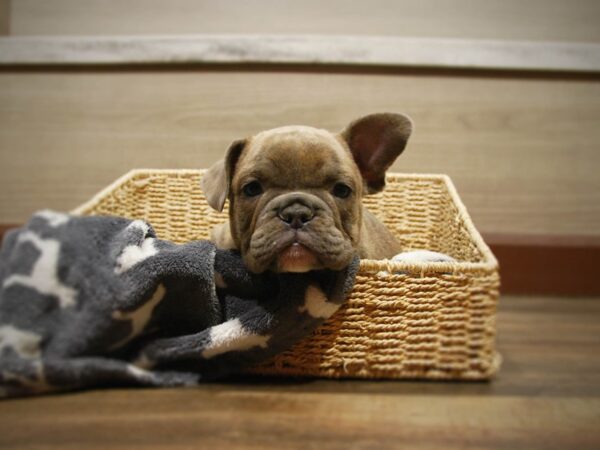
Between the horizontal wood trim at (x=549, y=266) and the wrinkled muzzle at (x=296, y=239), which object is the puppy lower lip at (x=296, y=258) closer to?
the wrinkled muzzle at (x=296, y=239)

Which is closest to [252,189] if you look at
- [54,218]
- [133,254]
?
[133,254]

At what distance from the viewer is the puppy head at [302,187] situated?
1.29m

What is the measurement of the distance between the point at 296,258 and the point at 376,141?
1.60ft

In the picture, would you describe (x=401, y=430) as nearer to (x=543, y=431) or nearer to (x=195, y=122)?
(x=543, y=431)

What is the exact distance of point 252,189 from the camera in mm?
1448

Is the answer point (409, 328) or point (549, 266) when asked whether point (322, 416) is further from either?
point (549, 266)

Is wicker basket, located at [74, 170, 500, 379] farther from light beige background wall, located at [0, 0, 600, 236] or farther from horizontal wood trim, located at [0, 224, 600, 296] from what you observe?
light beige background wall, located at [0, 0, 600, 236]

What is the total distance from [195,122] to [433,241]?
1.18 metres

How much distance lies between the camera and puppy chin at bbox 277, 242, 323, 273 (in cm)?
128

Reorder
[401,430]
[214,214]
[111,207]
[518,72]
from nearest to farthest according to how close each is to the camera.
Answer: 1. [401,430]
2. [111,207]
3. [214,214]
4. [518,72]

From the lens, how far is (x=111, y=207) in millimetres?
2031

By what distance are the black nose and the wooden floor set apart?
37cm

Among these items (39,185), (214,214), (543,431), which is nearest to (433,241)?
(214,214)

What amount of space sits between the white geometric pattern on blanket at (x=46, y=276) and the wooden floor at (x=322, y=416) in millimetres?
210
